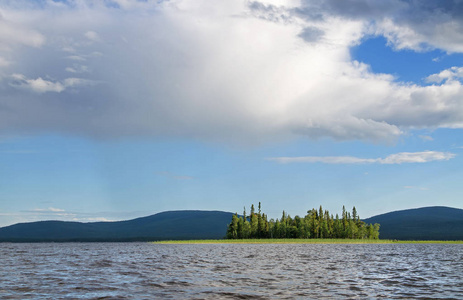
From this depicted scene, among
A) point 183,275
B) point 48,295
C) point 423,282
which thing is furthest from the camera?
point 183,275

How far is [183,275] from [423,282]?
23.5m

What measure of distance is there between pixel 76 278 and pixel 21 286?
7.00 metres

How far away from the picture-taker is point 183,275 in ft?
145

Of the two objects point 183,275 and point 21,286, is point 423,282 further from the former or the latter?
point 21,286

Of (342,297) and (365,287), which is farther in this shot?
(365,287)

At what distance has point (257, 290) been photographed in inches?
1276

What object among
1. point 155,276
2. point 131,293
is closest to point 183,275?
point 155,276

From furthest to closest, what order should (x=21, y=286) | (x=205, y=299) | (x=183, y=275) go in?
(x=183, y=275) < (x=21, y=286) < (x=205, y=299)

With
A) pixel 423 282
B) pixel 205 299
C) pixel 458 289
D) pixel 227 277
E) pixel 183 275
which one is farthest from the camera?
pixel 183 275

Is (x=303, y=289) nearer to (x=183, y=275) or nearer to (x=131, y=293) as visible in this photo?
(x=131, y=293)

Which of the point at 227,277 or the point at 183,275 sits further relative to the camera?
the point at 183,275

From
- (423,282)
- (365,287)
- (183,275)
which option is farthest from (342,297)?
(183,275)

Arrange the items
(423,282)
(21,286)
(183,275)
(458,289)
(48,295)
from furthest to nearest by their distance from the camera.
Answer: (183,275)
(423,282)
(21,286)
(458,289)
(48,295)

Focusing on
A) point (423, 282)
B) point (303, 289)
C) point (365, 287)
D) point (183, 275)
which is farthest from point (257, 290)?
point (423, 282)
